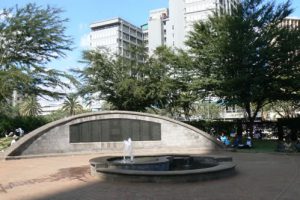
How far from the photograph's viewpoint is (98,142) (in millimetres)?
28688

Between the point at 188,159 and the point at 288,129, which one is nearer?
the point at 188,159

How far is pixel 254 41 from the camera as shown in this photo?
3506 cm

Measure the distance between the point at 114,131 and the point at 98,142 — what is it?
132 cm

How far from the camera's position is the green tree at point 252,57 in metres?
34.5

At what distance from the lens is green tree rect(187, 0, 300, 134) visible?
3450 centimetres

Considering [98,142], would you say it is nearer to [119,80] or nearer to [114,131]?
[114,131]

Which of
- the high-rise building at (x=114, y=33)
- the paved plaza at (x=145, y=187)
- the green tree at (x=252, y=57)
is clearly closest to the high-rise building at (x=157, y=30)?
the high-rise building at (x=114, y=33)

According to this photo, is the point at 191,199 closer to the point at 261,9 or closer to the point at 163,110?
the point at 261,9

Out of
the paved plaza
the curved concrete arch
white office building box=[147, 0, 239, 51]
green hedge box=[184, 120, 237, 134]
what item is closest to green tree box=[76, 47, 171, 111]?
green hedge box=[184, 120, 237, 134]

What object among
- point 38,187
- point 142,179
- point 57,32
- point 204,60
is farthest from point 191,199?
point 57,32

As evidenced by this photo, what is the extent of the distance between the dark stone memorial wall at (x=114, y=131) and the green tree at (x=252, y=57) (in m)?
8.14

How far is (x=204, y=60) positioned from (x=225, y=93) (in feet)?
12.4

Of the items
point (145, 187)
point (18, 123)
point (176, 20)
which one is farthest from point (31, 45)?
point (176, 20)

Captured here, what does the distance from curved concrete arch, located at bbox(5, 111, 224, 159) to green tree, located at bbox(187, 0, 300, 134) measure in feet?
20.6
